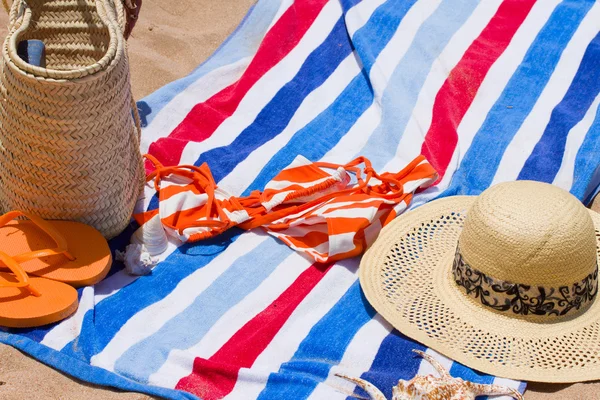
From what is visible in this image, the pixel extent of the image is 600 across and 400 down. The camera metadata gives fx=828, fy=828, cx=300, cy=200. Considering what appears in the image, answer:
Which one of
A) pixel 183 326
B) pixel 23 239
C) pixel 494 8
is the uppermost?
pixel 494 8

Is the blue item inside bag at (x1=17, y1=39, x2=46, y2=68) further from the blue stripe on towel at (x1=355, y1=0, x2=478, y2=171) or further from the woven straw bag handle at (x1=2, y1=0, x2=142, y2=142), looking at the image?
the blue stripe on towel at (x1=355, y1=0, x2=478, y2=171)

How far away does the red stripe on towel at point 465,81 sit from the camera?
3154 millimetres

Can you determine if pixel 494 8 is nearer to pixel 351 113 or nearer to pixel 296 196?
pixel 351 113

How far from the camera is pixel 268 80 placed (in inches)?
138

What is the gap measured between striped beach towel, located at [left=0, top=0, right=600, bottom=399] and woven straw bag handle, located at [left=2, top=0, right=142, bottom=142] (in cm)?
61

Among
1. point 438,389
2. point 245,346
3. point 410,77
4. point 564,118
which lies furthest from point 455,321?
point 410,77

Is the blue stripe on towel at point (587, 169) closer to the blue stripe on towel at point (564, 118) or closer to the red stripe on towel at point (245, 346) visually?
the blue stripe on towel at point (564, 118)

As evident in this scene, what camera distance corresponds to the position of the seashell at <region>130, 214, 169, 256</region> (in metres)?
2.61

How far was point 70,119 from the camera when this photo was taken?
2.37 m

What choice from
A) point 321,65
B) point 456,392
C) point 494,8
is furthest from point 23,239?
point 494,8

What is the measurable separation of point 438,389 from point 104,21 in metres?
1.46

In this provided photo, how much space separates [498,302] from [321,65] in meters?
1.63

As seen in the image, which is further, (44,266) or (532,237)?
(44,266)

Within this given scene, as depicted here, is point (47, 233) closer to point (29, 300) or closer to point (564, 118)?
point (29, 300)
